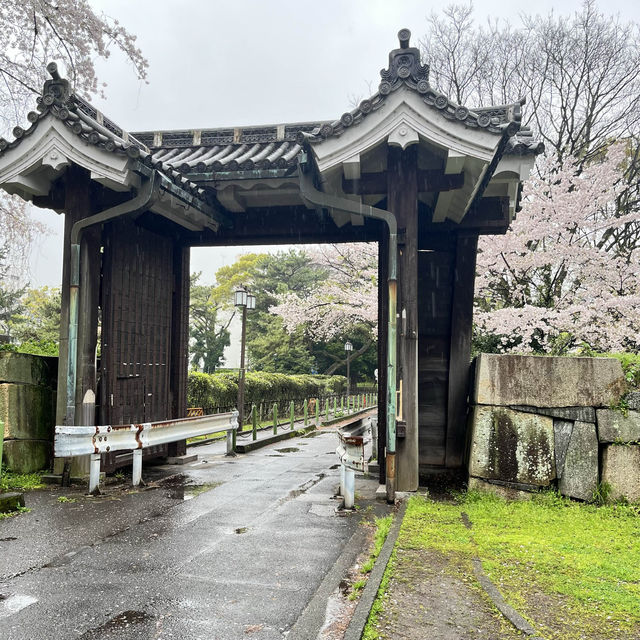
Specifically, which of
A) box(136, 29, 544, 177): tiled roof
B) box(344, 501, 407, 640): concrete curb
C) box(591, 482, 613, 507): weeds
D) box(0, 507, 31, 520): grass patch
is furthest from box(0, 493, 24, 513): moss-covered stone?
box(591, 482, 613, 507): weeds

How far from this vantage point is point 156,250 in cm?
965

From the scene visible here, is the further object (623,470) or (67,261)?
(67,261)

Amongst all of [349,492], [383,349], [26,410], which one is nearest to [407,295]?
[383,349]

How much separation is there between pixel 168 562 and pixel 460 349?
19.4 ft

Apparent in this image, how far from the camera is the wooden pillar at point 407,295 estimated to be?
6.95m

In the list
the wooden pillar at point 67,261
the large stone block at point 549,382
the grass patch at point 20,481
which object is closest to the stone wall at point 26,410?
the grass patch at point 20,481

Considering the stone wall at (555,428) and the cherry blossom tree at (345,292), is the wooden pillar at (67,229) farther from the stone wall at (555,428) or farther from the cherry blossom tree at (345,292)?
the cherry blossom tree at (345,292)

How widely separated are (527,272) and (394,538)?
43.7 ft

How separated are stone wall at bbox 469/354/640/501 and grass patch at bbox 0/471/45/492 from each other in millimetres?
5771

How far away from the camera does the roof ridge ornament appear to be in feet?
21.2

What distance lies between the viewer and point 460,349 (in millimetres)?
9094

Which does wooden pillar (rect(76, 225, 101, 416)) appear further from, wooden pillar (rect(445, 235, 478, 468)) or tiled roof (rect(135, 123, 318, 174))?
wooden pillar (rect(445, 235, 478, 468))

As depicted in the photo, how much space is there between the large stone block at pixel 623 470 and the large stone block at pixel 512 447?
61 centimetres

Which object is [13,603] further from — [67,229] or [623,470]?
[623,470]
